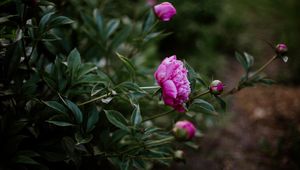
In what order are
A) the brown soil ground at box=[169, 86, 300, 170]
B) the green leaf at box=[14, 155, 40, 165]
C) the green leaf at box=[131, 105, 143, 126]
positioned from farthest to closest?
the brown soil ground at box=[169, 86, 300, 170] < the green leaf at box=[131, 105, 143, 126] < the green leaf at box=[14, 155, 40, 165]

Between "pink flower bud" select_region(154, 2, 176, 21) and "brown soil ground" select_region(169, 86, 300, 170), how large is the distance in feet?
3.09

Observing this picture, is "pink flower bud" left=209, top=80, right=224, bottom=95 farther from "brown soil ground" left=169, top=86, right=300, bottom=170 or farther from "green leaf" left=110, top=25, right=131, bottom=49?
"brown soil ground" left=169, top=86, right=300, bottom=170

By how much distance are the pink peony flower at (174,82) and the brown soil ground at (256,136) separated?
0.96 meters

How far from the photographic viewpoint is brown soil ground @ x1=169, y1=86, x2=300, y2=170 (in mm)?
1904

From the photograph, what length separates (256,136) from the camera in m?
2.21

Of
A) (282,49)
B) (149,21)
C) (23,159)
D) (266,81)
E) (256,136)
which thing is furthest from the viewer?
(256,136)

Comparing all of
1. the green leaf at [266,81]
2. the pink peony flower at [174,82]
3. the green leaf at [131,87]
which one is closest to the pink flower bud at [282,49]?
the green leaf at [266,81]

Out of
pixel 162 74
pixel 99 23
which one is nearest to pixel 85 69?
pixel 162 74

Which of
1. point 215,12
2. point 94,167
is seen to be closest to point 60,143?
point 94,167

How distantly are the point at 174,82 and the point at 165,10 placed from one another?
0.34 m

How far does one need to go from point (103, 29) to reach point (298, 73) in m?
1.86

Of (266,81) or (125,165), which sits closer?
(125,165)

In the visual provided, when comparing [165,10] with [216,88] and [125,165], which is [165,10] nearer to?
[216,88]

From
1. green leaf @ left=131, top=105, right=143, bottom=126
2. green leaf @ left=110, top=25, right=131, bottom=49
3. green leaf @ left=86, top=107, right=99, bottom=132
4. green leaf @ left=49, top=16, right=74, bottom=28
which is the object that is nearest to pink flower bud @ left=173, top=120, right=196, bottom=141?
green leaf @ left=131, top=105, right=143, bottom=126
